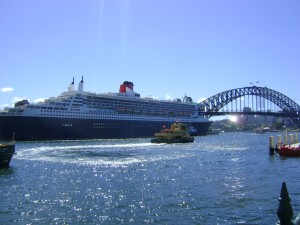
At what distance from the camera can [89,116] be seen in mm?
95438

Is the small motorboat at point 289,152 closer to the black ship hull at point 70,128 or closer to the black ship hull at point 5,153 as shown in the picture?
the black ship hull at point 5,153

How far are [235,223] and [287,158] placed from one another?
28362mm

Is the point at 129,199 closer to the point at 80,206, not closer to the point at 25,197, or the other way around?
the point at 80,206

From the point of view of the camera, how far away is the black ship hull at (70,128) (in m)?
81.6

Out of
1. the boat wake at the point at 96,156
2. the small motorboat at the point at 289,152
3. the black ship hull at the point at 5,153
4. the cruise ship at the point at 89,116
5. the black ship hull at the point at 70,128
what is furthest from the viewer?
the cruise ship at the point at 89,116

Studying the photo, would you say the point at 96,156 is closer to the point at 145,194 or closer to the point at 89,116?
the point at 145,194

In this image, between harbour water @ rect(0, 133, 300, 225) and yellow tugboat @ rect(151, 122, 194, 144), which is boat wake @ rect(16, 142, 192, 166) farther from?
yellow tugboat @ rect(151, 122, 194, 144)

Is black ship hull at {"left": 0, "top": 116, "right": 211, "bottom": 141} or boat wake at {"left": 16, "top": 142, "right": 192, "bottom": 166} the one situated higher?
black ship hull at {"left": 0, "top": 116, "right": 211, "bottom": 141}

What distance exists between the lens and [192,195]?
20.5m

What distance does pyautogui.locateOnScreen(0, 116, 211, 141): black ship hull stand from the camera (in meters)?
81.6

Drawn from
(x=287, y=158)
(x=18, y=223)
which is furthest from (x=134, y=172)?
(x=287, y=158)

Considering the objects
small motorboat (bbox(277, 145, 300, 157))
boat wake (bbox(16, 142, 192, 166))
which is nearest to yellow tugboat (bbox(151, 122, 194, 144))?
boat wake (bbox(16, 142, 192, 166))

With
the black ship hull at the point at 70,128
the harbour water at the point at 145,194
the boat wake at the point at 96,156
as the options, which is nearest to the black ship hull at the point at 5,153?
the harbour water at the point at 145,194

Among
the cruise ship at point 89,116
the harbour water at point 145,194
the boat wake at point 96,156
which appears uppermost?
the cruise ship at point 89,116
